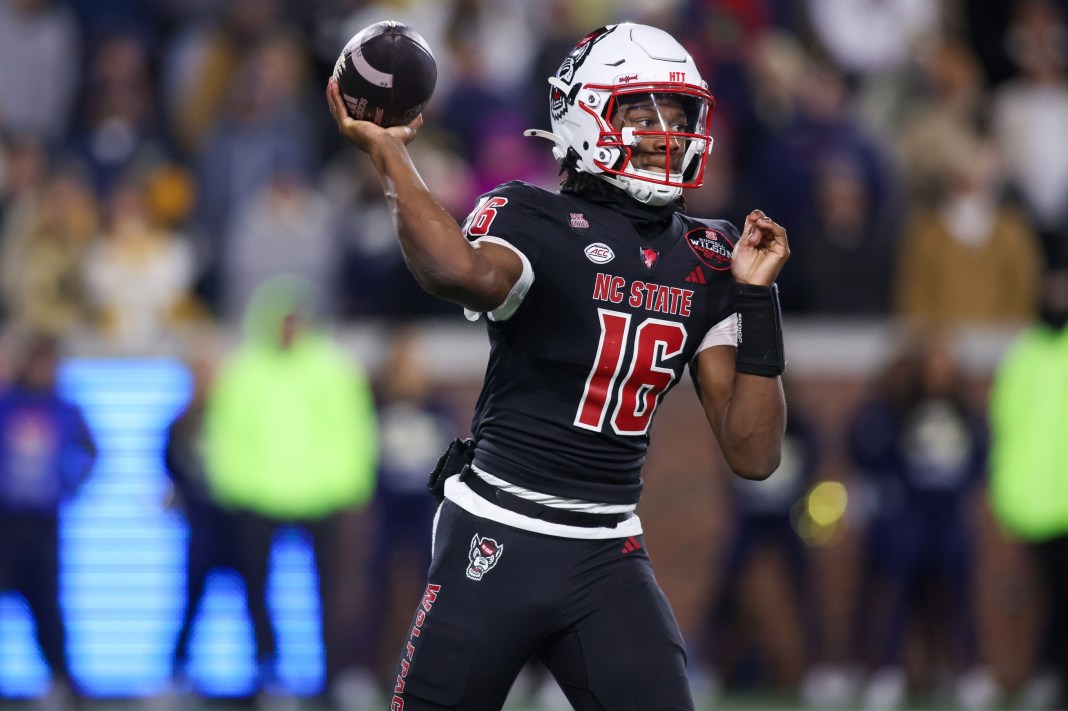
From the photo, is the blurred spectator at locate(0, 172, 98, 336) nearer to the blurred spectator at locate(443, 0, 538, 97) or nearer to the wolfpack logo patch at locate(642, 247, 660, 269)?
the blurred spectator at locate(443, 0, 538, 97)

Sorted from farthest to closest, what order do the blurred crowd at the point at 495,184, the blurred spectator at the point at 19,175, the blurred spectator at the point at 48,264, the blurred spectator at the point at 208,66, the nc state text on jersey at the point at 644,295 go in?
the blurred spectator at the point at 208,66
the blurred spectator at the point at 19,175
the blurred spectator at the point at 48,264
the blurred crowd at the point at 495,184
the nc state text on jersey at the point at 644,295

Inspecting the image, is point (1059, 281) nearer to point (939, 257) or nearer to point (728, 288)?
point (939, 257)

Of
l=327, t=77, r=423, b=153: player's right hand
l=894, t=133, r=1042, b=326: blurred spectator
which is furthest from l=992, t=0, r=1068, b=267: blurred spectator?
l=327, t=77, r=423, b=153: player's right hand

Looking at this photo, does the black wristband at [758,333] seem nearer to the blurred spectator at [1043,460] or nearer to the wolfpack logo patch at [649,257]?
the wolfpack logo patch at [649,257]

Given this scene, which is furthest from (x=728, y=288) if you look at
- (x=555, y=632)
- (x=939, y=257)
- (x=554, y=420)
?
(x=939, y=257)

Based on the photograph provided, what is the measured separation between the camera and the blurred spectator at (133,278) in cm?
1008

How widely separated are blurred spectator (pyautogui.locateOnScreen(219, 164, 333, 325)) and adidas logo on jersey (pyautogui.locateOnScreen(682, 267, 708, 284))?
6.05 m

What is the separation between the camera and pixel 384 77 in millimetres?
4062

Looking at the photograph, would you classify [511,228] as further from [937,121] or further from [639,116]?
[937,121]

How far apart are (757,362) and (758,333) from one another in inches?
2.9

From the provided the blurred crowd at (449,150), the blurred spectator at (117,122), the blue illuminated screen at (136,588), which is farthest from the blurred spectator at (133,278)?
the blurred spectator at (117,122)

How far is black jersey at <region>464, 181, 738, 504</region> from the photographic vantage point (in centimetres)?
422

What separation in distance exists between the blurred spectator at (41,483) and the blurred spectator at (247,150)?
1375 mm

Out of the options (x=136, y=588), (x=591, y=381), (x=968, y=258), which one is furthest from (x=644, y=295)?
(x=968, y=258)
